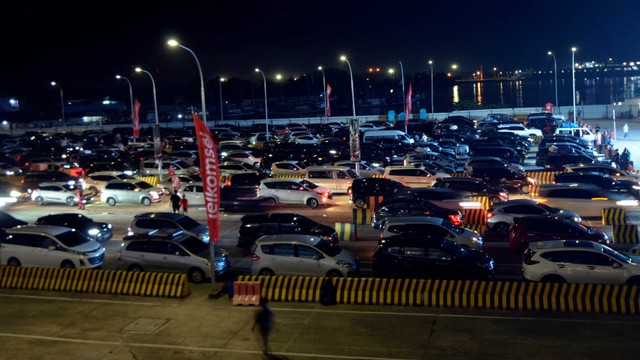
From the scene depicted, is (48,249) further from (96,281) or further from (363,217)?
(363,217)

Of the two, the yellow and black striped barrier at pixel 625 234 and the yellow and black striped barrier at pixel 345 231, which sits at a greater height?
the yellow and black striped barrier at pixel 345 231

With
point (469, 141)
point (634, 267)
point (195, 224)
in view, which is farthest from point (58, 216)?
point (469, 141)

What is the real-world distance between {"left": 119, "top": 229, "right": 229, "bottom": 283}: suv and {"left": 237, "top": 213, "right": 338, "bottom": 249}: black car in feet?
7.87

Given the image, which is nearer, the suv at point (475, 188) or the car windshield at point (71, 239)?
the car windshield at point (71, 239)

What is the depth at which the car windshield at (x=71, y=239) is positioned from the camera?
2028 cm

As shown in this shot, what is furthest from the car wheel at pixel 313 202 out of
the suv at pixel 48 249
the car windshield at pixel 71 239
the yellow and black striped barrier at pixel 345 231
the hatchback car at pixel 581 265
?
the hatchback car at pixel 581 265

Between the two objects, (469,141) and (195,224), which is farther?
(469,141)

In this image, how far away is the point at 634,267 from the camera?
635 inches

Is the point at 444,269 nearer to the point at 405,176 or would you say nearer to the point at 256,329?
the point at 256,329

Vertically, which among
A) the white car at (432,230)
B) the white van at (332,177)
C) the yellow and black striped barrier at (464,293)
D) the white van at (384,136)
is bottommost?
the yellow and black striped barrier at (464,293)

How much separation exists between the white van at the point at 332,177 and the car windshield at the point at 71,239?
14.1 metres

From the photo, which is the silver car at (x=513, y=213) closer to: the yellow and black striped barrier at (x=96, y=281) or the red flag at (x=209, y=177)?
the red flag at (x=209, y=177)

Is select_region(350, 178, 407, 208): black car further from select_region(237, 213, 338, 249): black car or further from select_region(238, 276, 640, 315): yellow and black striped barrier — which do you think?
select_region(238, 276, 640, 315): yellow and black striped barrier

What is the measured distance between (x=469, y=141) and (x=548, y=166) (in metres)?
13.3
